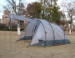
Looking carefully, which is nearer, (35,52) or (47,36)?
(35,52)

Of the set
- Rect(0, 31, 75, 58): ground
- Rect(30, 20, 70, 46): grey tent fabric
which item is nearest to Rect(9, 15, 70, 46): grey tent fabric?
Rect(30, 20, 70, 46): grey tent fabric

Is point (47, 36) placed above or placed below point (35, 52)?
above

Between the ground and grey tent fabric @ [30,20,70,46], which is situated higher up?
grey tent fabric @ [30,20,70,46]

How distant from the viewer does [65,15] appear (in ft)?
201

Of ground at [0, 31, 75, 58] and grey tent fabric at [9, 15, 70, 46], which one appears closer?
ground at [0, 31, 75, 58]

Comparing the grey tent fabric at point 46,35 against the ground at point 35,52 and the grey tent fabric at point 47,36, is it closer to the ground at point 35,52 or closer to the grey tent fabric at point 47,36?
the grey tent fabric at point 47,36

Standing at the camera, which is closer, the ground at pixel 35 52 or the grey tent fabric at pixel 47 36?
the ground at pixel 35 52

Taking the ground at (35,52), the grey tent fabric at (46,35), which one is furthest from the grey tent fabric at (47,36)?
the ground at (35,52)

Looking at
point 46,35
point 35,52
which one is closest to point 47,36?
point 46,35

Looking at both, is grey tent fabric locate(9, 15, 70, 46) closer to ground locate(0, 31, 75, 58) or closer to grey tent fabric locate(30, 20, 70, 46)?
grey tent fabric locate(30, 20, 70, 46)

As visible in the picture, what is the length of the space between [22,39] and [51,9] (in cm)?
3110

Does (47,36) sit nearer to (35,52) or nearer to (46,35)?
(46,35)

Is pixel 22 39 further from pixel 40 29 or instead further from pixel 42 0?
pixel 42 0

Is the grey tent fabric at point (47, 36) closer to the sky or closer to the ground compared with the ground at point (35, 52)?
closer to the sky
